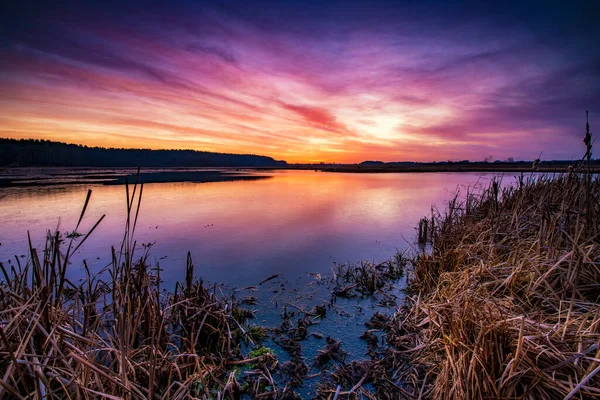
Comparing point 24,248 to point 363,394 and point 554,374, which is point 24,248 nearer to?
point 363,394

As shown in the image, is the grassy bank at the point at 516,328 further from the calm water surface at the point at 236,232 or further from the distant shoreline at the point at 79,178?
the distant shoreline at the point at 79,178

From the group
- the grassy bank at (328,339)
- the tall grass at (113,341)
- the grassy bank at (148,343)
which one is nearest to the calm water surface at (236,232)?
the grassy bank at (148,343)

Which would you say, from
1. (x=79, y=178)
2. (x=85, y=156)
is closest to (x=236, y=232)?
(x=79, y=178)

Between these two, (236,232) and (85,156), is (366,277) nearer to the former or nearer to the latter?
(236,232)

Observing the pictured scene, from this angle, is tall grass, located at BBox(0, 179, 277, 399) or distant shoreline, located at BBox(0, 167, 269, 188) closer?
tall grass, located at BBox(0, 179, 277, 399)

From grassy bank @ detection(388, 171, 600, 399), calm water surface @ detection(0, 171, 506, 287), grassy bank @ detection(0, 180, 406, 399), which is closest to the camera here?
grassy bank @ detection(0, 180, 406, 399)

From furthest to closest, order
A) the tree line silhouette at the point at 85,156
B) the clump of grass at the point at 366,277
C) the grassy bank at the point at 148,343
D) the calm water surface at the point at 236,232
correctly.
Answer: the tree line silhouette at the point at 85,156
the calm water surface at the point at 236,232
the clump of grass at the point at 366,277
the grassy bank at the point at 148,343

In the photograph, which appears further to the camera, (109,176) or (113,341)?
(109,176)

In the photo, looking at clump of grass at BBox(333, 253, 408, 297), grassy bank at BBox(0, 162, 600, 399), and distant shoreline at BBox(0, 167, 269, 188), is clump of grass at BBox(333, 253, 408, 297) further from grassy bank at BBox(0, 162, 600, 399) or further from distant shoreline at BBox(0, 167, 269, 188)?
distant shoreline at BBox(0, 167, 269, 188)

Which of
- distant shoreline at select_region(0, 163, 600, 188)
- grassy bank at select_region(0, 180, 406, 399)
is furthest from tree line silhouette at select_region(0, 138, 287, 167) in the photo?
grassy bank at select_region(0, 180, 406, 399)

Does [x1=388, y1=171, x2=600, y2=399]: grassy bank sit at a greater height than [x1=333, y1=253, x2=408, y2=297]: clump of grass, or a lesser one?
greater

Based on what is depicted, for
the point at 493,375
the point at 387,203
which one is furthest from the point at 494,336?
the point at 387,203

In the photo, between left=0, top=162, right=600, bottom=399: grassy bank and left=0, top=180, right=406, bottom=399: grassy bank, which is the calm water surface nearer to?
left=0, top=180, right=406, bottom=399: grassy bank

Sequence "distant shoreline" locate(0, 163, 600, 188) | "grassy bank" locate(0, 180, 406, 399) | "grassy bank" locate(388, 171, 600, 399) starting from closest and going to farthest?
"grassy bank" locate(0, 180, 406, 399) < "grassy bank" locate(388, 171, 600, 399) < "distant shoreline" locate(0, 163, 600, 188)
